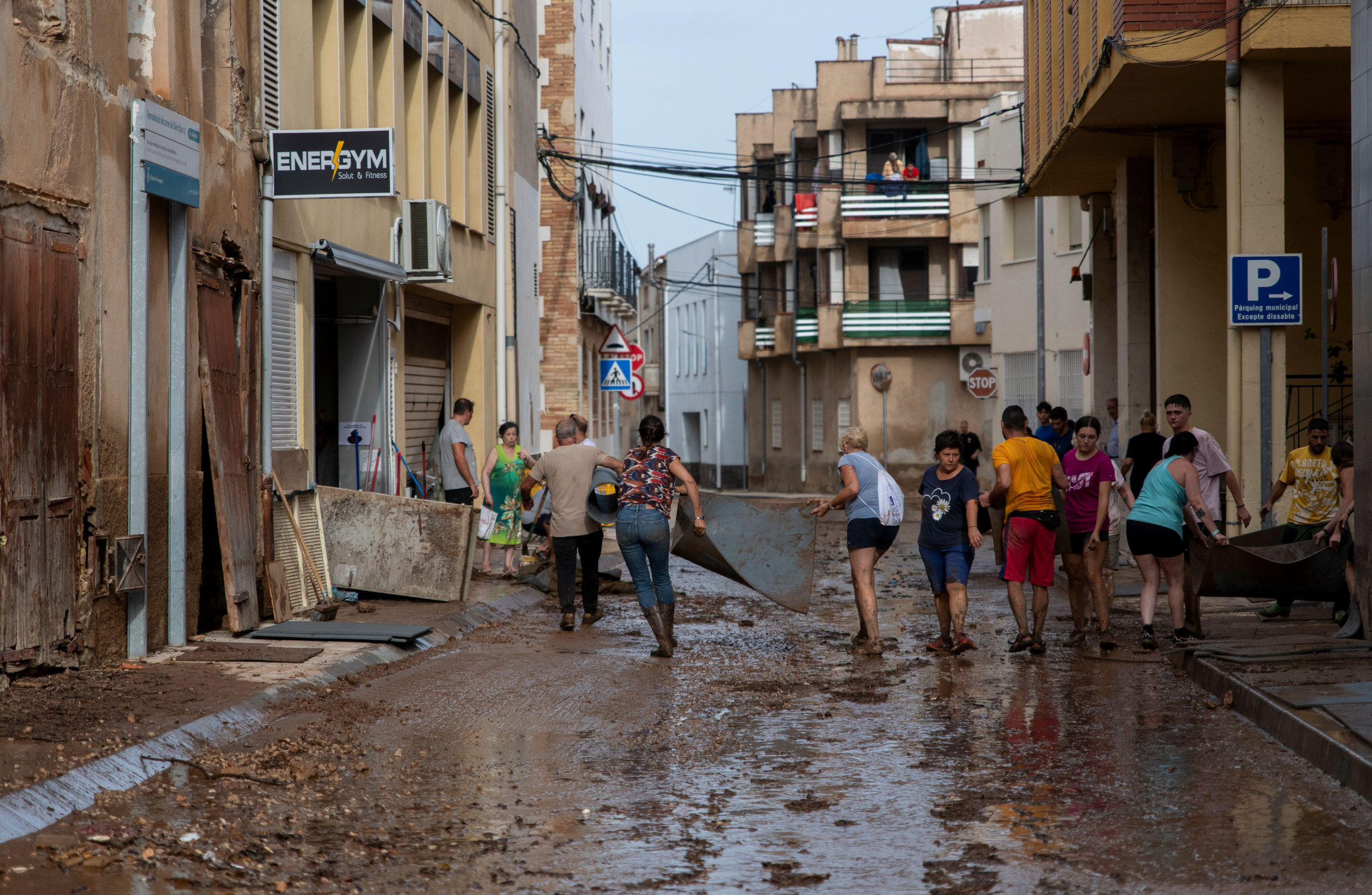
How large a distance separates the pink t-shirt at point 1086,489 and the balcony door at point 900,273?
34.9 m

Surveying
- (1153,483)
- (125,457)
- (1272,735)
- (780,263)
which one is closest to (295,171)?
(125,457)

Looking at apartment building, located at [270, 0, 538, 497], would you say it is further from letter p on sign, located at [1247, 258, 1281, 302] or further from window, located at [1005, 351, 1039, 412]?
window, located at [1005, 351, 1039, 412]

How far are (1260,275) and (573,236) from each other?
19984mm

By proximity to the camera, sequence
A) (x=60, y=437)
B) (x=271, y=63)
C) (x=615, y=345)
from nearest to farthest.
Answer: (x=60, y=437), (x=271, y=63), (x=615, y=345)

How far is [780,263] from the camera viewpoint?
51969 mm

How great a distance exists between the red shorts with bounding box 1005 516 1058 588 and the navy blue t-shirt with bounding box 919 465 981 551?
338 millimetres

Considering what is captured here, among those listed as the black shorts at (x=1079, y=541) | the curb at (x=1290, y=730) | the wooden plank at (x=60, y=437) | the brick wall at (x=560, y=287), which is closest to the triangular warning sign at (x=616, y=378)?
the brick wall at (x=560, y=287)

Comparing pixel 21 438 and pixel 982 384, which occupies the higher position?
pixel 982 384

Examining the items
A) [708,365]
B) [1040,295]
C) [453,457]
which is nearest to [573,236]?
[1040,295]

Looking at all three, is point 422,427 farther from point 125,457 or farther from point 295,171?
point 125,457

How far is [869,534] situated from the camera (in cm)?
1112

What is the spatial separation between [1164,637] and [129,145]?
322 inches

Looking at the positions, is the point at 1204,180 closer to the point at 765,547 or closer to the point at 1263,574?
the point at 1263,574

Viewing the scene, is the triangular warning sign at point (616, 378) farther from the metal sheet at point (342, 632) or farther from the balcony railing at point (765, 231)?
the balcony railing at point (765, 231)
